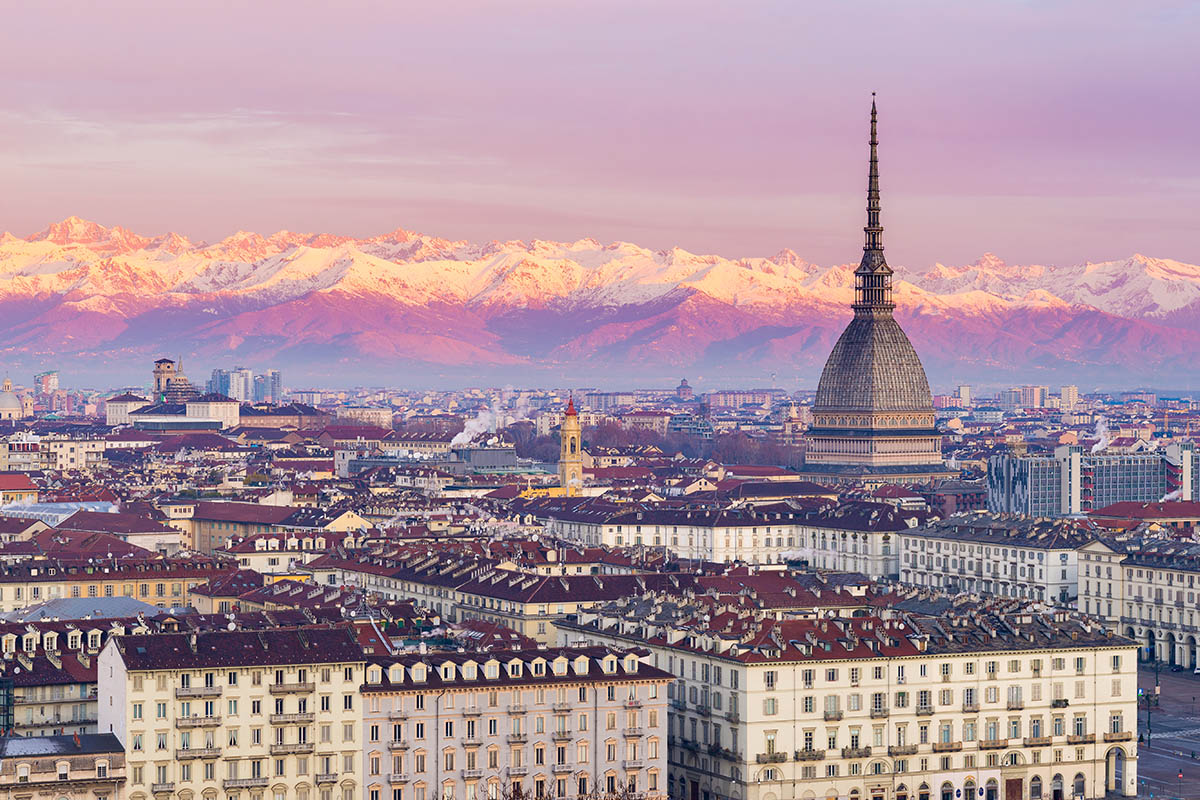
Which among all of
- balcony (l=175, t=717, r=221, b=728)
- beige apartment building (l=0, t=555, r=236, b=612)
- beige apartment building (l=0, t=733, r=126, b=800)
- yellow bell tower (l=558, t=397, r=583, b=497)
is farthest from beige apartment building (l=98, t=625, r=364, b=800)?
yellow bell tower (l=558, t=397, r=583, b=497)

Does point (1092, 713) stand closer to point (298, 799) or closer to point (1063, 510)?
point (298, 799)

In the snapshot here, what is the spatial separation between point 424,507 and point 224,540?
1256 centimetres

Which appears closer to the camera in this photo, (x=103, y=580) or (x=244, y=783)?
(x=244, y=783)

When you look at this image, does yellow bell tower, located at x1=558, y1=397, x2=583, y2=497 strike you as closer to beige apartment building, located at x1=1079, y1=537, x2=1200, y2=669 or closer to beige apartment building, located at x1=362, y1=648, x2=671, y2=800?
beige apartment building, located at x1=1079, y1=537, x2=1200, y2=669

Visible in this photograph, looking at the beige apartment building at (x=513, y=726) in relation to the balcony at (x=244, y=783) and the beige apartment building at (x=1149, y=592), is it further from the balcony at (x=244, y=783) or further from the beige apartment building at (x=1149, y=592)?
the beige apartment building at (x=1149, y=592)

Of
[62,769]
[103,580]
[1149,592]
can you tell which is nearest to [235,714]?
[62,769]

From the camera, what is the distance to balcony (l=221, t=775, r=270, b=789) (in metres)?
63.9

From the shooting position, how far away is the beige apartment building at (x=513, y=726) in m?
65.3

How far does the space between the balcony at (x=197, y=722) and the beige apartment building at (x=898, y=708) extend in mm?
14295

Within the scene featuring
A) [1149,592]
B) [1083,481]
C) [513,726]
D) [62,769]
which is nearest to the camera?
[62,769]

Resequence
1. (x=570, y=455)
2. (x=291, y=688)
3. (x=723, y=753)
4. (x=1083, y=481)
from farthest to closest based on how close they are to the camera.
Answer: (x=1083, y=481) → (x=570, y=455) → (x=723, y=753) → (x=291, y=688)

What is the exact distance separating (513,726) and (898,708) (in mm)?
11855

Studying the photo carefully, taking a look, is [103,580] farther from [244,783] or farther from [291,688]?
[244,783]

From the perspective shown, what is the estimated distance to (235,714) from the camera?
6431cm
